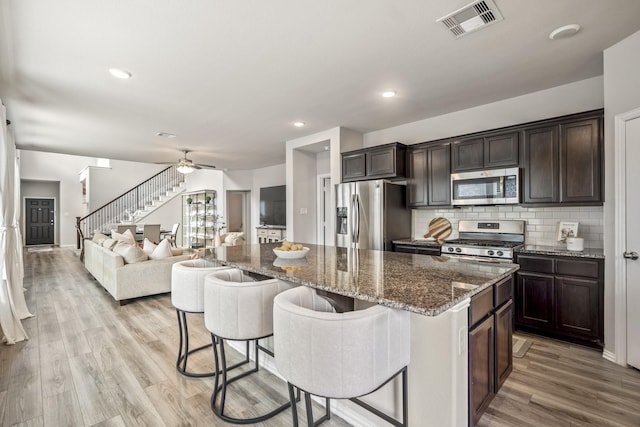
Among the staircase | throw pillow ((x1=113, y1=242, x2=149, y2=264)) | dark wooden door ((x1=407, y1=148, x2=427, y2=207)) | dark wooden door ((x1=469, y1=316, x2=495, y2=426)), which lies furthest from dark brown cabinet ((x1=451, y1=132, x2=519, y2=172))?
the staircase

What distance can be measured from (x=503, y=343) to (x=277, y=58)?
289 centimetres

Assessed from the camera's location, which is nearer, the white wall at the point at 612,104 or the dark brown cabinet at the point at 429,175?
the white wall at the point at 612,104

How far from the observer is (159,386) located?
7.50 ft

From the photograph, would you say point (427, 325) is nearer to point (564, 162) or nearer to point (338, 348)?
point (338, 348)

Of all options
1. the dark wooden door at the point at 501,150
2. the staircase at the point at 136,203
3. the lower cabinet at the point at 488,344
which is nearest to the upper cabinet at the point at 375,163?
the dark wooden door at the point at 501,150

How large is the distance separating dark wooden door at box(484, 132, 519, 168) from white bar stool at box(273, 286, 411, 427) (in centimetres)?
298

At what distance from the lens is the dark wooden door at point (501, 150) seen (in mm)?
3496

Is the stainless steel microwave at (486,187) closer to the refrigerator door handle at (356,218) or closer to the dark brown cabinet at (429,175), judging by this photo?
the dark brown cabinet at (429,175)

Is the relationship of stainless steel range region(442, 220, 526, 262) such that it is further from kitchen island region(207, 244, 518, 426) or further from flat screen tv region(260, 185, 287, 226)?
flat screen tv region(260, 185, 287, 226)

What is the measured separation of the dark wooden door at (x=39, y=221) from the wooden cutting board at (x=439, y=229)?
45.7 ft

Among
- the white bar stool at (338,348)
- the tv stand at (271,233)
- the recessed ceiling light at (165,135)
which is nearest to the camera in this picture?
the white bar stool at (338,348)

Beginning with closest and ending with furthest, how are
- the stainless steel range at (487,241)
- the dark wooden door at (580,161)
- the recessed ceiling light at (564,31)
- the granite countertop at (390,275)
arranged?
the granite countertop at (390,275)
the recessed ceiling light at (564,31)
the dark wooden door at (580,161)
the stainless steel range at (487,241)

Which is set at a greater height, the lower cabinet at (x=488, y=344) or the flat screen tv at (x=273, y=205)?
the flat screen tv at (x=273, y=205)

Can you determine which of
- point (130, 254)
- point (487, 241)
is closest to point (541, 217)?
point (487, 241)
